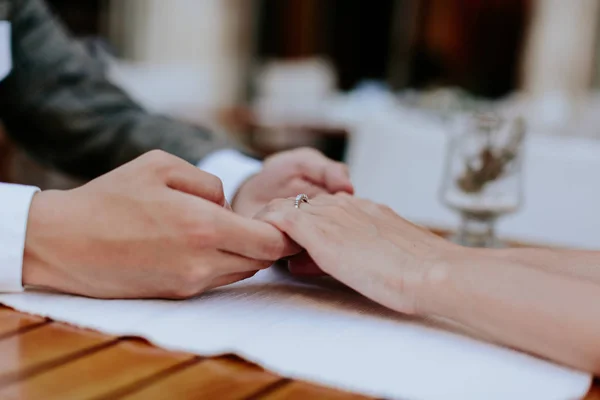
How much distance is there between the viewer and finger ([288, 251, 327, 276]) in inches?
29.2

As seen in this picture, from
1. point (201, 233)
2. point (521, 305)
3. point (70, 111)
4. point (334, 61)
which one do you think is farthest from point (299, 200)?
point (334, 61)

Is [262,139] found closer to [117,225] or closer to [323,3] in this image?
[323,3]

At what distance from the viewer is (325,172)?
928 millimetres

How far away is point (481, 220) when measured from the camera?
1120 mm

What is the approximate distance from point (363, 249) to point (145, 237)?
20cm

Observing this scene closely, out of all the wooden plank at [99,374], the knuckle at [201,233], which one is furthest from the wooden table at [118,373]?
the knuckle at [201,233]

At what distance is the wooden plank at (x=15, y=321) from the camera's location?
2.05 feet

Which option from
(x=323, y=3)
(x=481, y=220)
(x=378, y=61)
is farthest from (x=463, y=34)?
(x=481, y=220)

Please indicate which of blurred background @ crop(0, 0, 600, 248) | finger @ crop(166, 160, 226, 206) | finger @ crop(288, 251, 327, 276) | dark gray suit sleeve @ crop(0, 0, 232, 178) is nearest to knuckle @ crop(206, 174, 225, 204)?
finger @ crop(166, 160, 226, 206)

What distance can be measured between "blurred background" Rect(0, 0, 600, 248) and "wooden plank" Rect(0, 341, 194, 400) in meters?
1.65

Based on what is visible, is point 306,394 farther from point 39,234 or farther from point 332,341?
point 39,234

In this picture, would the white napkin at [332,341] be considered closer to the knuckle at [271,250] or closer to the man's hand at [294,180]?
the knuckle at [271,250]

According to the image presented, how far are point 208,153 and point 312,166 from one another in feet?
0.97

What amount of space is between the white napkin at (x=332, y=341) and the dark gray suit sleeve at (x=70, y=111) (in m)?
0.52
